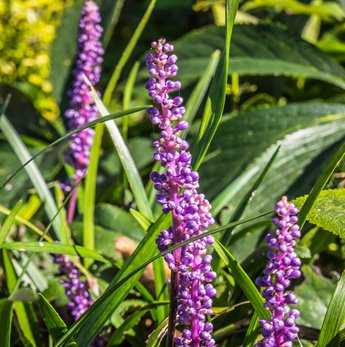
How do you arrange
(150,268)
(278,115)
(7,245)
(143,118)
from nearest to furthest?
(7,245), (150,268), (278,115), (143,118)

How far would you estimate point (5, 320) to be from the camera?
4.71 feet

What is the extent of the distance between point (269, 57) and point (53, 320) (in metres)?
1.29

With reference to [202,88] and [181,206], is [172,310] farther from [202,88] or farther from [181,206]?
[202,88]

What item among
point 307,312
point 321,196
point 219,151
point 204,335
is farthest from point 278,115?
point 204,335

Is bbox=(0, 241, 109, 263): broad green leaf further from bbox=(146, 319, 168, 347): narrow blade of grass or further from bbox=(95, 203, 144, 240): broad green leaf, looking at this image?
bbox=(95, 203, 144, 240): broad green leaf

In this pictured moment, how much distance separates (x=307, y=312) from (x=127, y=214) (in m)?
0.61

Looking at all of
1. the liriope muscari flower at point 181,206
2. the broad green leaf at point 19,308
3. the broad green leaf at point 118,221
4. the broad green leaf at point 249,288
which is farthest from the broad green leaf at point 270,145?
the liriope muscari flower at point 181,206

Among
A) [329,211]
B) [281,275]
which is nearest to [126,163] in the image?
[329,211]

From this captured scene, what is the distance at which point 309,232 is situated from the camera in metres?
1.96

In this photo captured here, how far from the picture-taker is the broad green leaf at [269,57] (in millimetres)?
2494

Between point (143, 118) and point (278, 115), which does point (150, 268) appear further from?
point (143, 118)

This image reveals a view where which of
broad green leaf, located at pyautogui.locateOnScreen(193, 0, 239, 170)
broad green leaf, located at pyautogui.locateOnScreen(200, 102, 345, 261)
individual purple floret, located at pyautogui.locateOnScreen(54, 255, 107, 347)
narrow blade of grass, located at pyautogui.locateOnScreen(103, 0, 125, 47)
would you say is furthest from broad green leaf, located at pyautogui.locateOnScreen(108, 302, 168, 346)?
narrow blade of grass, located at pyautogui.locateOnScreen(103, 0, 125, 47)

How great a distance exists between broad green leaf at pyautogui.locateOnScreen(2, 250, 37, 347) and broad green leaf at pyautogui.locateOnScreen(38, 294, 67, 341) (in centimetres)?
23

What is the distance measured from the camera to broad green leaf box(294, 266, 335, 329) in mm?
1863
